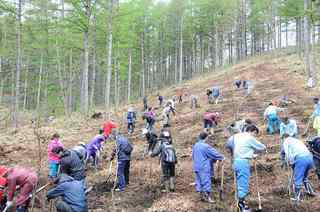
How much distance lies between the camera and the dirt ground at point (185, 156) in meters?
10.1

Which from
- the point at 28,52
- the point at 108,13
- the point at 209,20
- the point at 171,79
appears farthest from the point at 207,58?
the point at 108,13

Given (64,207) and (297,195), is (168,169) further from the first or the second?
(64,207)

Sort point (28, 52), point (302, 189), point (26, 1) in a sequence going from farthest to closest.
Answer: point (28, 52) → point (26, 1) → point (302, 189)

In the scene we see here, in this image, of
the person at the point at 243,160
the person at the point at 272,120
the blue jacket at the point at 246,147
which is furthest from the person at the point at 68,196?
the person at the point at 272,120

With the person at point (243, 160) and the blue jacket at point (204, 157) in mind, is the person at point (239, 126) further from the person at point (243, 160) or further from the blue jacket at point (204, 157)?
the blue jacket at point (204, 157)

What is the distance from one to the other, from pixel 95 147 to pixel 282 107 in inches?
480

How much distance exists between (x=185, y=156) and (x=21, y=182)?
7999mm

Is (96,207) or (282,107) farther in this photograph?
(282,107)

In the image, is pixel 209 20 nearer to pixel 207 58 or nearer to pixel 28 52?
pixel 207 58

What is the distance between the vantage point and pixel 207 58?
61688 millimetres

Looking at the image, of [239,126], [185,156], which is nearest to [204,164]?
[239,126]

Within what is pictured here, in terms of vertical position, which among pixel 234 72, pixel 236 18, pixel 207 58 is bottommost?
pixel 234 72

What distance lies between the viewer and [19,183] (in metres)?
8.31

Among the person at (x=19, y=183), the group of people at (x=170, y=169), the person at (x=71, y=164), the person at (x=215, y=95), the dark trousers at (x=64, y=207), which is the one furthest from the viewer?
the person at (x=215, y=95)
